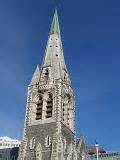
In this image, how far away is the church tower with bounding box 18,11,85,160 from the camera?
53844mm

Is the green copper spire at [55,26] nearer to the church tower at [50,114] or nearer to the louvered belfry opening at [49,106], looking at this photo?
the church tower at [50,114]

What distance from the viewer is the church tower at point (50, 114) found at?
5384 centimetres

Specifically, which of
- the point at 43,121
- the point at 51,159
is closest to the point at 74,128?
the point at 43,121

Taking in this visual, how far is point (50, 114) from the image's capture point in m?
58.3

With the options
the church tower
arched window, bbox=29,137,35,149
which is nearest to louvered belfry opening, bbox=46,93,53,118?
the church tower

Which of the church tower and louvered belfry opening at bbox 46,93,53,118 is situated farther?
louvered belfry opening at bbox 46,93,53,118

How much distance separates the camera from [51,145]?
53281 millimetres

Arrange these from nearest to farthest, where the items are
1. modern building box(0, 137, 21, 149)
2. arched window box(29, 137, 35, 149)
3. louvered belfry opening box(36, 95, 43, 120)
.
Result: 1. arched window box(29, 137, 35, 149)
2. louvered belfry opening box(36, 95, 43, 120)
3. modern building box(0, 137, 21, 149)

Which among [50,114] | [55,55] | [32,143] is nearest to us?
[32,143]

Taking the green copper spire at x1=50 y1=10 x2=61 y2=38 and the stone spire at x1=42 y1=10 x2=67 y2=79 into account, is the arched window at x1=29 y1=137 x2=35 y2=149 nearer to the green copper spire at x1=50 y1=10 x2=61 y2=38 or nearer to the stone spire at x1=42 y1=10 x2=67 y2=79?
the stone spire at x1=42 y1=10 x2=67 y2=79

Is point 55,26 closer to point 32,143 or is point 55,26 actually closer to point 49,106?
point 49,106

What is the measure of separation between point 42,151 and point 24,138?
4330mm

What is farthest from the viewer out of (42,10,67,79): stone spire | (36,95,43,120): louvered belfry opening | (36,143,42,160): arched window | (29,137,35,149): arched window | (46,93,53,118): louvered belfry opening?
(42,10,67,79): stone spire

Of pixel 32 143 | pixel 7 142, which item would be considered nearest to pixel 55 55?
pixel 32 143
